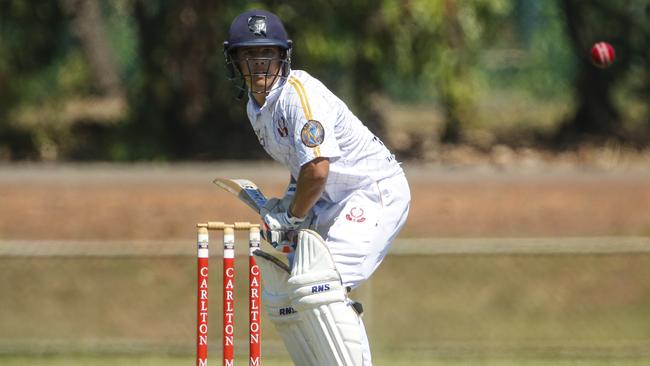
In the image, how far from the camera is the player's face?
175 inches

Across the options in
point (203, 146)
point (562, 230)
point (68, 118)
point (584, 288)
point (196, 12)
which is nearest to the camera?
point (584, 288)

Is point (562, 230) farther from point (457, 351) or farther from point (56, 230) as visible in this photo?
point (56, 230)

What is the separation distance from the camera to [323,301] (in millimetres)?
4434

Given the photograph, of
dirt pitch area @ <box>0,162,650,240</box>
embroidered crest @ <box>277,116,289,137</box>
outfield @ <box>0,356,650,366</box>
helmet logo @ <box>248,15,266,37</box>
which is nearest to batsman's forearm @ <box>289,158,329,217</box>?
embroidered crest @ <box>277,116,289,137</box>

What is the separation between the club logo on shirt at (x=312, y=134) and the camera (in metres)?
4.34

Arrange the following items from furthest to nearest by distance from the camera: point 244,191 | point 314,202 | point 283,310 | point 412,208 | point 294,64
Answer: point 294,64 → point 412,208 → point 244,191 → point 283,310 → point 314,202

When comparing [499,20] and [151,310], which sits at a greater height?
[499,20]

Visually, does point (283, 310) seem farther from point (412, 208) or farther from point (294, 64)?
point (294, 64)

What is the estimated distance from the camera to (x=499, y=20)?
11.7 meters

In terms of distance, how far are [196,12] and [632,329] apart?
4.15 meters

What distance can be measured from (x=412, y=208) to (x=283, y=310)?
513cm

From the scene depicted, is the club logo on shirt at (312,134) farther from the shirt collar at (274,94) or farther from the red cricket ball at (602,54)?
the red cricket ball at (602,54)

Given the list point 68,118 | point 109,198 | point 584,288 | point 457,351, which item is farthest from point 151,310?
point 68,118

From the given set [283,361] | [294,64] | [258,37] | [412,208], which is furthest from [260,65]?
[294,64]
